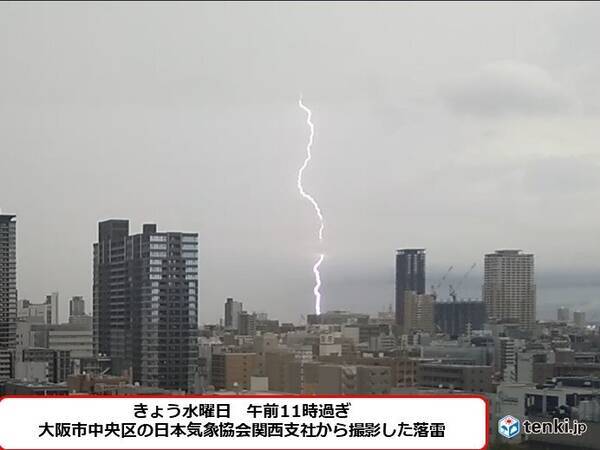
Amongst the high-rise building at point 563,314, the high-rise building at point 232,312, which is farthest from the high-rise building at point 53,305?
the high-rise building at point 563,314

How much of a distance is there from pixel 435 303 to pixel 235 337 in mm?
720

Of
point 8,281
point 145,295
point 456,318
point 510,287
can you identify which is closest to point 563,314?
point 510,287

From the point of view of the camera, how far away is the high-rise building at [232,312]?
126 inches

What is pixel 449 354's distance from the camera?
10.3 ft

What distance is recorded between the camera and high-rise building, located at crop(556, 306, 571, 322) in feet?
10.4

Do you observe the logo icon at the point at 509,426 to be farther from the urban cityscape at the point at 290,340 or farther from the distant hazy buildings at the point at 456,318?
the distant hazy buildings at the point at 456,318

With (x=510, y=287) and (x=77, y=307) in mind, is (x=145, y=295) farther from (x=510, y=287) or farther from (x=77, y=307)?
→ (x=510, y=287)

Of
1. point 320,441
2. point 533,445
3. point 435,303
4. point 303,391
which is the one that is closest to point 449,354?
point 435,303
